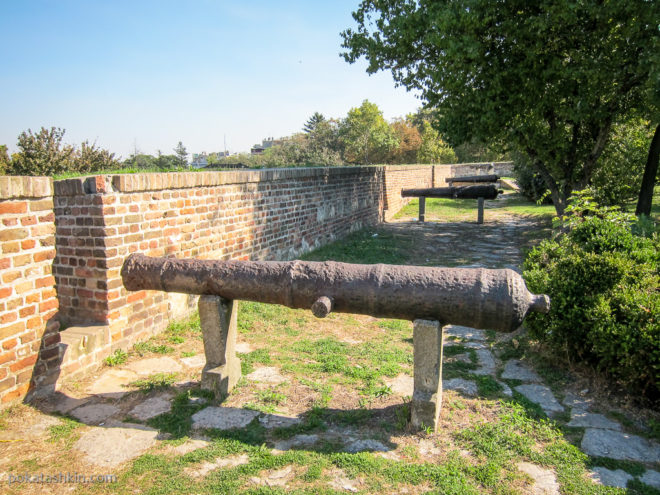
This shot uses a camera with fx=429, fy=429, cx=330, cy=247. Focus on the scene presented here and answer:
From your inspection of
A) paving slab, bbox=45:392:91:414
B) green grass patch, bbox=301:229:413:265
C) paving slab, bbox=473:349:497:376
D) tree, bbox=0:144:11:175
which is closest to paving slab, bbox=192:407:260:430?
paving slab, bbox=45:392:91:414

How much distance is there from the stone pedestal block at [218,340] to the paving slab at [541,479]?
206cm

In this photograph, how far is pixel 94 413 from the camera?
3043 mm

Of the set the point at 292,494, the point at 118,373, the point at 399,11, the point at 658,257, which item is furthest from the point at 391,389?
→ the point at 399,11

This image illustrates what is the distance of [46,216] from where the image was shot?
3.11 metres

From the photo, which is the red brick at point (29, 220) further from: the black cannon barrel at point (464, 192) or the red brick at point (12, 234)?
the black cannon barrel at point (464, 192)

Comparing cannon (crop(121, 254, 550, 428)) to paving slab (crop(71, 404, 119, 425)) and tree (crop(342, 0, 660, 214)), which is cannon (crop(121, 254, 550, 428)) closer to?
paving slab (crop(71, 404, 119, 425))

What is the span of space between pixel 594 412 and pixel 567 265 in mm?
1384

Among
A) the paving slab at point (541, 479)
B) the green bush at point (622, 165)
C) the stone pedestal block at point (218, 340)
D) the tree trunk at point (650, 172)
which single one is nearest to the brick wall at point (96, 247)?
the stone pedestal block at point (218, 340)

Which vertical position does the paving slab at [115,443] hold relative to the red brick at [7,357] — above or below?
below

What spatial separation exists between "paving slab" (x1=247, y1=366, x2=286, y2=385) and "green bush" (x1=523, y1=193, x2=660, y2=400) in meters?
2.34

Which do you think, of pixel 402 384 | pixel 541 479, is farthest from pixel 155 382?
pixel 541 479

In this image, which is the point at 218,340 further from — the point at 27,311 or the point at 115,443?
the point at 27,311

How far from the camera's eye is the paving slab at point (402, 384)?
3.37m

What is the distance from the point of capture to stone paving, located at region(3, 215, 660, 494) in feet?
7.93
